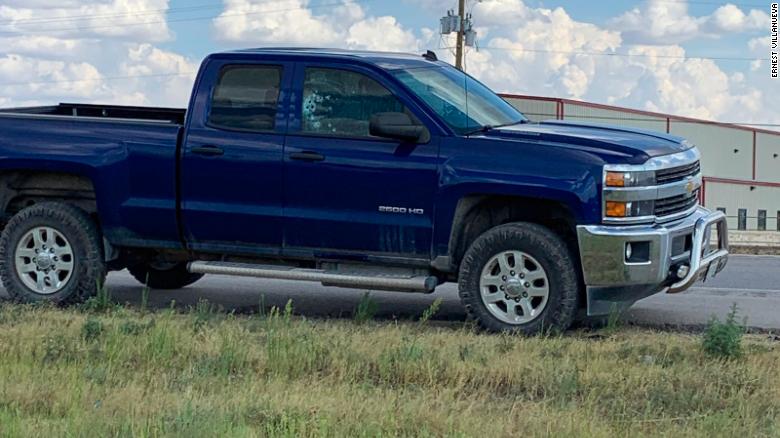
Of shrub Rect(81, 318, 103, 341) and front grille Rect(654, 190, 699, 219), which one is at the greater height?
front grille Rect(654, 190, 699, 219)

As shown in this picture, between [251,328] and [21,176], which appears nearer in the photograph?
[251,328]

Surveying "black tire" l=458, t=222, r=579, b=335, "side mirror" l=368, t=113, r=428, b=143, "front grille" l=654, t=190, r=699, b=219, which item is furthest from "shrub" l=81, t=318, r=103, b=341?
"front grille" l=654, t=190, r=699, b=219

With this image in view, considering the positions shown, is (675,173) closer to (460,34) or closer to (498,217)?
(498,217)

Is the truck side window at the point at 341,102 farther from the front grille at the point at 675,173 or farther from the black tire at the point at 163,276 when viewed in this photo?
the black tire at the point at 163,276

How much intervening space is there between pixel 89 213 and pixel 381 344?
10.4 ft

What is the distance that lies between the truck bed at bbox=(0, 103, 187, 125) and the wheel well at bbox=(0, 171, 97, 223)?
1143 mm

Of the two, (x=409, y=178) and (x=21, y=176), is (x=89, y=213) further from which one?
(x=409, y=178)

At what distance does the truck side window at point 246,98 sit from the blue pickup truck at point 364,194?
0.01 m

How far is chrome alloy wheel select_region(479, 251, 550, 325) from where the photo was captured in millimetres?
8156

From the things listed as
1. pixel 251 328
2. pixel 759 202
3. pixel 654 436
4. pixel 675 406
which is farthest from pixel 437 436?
pixel 759 202

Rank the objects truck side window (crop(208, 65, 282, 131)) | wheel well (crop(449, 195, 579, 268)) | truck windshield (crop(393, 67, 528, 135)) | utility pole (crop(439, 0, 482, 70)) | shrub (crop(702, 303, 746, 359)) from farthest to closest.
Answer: utility pole (crop(439, 0, 482, 70)) < truck side window (crop(208, 65, 282, 131)) < truck windshield (crop(393, 67, 528, 135)) < wheel well (crop(449, 195, 579, 268)) < shrub (crop(702, 303, 746, 359))

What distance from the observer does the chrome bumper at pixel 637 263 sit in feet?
25.9

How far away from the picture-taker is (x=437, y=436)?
5.34 metres

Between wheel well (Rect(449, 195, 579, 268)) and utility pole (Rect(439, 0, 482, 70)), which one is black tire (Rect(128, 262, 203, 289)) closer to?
wheel well (Rect(449, 195, 579, 268))
